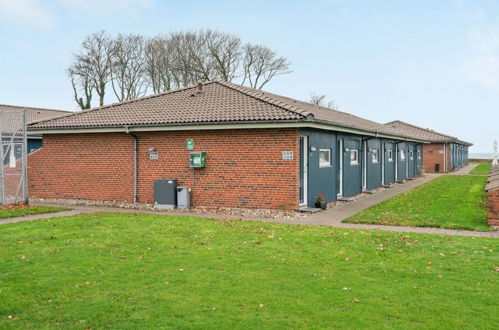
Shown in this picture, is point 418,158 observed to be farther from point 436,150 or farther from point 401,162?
point 401,162

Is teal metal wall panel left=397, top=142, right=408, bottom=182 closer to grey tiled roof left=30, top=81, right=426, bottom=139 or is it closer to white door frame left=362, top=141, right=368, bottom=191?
white door frame left=362, top=141, right=368, bottom=191

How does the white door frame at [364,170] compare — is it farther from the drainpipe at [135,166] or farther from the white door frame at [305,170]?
the drainpipe at [135,166]

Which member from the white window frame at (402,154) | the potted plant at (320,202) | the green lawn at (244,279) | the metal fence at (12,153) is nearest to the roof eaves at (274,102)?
the potted plant at (320,202)

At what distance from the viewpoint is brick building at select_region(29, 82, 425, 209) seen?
13.6 metres

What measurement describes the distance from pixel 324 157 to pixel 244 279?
392 inches

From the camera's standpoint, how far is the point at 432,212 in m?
13.6

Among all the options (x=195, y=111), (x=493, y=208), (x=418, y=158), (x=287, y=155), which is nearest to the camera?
(x=493, y=208)

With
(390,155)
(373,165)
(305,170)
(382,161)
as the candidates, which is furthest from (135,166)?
(390,155)

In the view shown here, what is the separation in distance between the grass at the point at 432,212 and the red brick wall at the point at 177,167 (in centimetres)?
238

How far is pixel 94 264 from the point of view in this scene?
740cm

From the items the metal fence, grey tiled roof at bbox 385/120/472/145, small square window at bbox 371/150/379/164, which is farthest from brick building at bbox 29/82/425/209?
grey tiled roof at bbox 385/120/472/145

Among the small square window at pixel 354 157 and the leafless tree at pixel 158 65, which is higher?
the leafless tree at pixel 158 65

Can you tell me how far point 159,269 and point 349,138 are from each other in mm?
12747

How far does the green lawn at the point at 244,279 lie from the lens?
5.16 metres
